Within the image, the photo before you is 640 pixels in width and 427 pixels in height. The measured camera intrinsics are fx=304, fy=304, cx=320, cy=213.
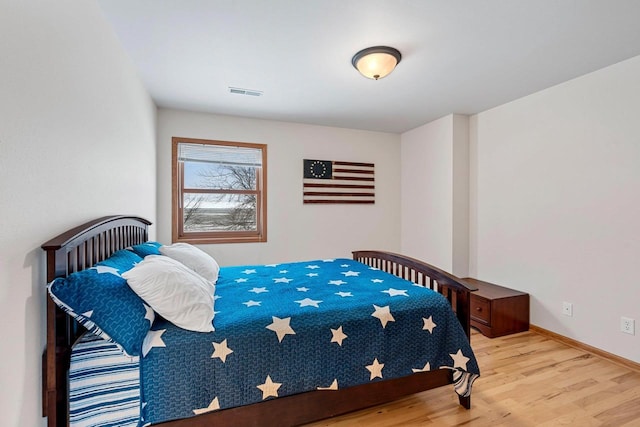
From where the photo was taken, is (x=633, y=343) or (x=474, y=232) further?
(x=474, y=232)

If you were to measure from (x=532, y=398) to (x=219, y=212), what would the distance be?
11.5ft

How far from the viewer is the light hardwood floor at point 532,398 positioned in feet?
5.85

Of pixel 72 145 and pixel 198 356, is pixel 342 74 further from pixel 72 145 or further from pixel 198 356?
pixel 198 356

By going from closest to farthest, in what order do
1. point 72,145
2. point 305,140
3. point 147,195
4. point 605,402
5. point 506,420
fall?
point 72,145 < point 506,420 < point 605,402 < point 147,195 < point 305,140

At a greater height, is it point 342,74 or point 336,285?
point 342,74

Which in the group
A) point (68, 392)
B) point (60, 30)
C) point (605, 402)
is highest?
point (60, 30)

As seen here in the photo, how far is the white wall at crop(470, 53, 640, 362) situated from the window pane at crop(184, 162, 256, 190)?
9.71 feet

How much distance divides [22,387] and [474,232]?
4.05 meters

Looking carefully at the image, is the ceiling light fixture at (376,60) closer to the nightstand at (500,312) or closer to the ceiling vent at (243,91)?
the ceiling vent at (243,91)

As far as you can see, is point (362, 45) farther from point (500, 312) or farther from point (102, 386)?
point (500, 312)

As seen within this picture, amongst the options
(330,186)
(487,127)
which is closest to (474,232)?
(487,127)

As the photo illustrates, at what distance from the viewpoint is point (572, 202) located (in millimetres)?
2777

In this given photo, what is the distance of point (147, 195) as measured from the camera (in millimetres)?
3027

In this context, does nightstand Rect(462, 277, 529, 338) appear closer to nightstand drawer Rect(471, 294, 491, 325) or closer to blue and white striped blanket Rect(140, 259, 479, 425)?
nightstand drawer Rect(471, 294, 491, 325)
